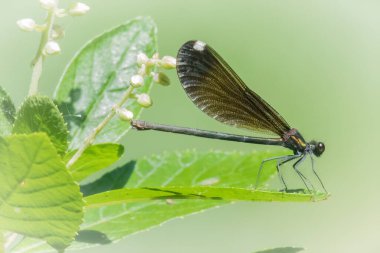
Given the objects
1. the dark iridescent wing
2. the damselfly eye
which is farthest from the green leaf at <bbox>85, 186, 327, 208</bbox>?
the damselfly eye

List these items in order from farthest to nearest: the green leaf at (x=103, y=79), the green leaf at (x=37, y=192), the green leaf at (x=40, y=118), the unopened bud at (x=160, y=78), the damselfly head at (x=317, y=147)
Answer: the damselfly head at (x=317, y=147) < the green leaf at (x=103, y=79) < the unopened bud at (x=160, y=78) < the green leaf at (x=40, y=118) < the green leaf at (x=37, y=192)

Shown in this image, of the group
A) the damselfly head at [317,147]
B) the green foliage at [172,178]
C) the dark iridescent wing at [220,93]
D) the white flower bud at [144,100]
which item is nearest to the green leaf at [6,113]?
the white flower bud at [144,100]

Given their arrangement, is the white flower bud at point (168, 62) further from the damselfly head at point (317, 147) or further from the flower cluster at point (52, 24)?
the damselfly head at point (317, 147)

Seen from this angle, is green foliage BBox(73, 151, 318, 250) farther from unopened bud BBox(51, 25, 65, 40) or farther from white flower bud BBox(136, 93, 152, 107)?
unopened bud BBox(51, 25, 65, 40)

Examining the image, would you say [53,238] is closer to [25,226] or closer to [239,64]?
[25,226]

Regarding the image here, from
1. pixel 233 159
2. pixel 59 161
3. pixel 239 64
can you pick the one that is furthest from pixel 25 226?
pixel 239 64

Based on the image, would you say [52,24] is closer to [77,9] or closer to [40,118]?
[77,9]

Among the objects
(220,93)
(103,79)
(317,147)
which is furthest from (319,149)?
(103,79)
